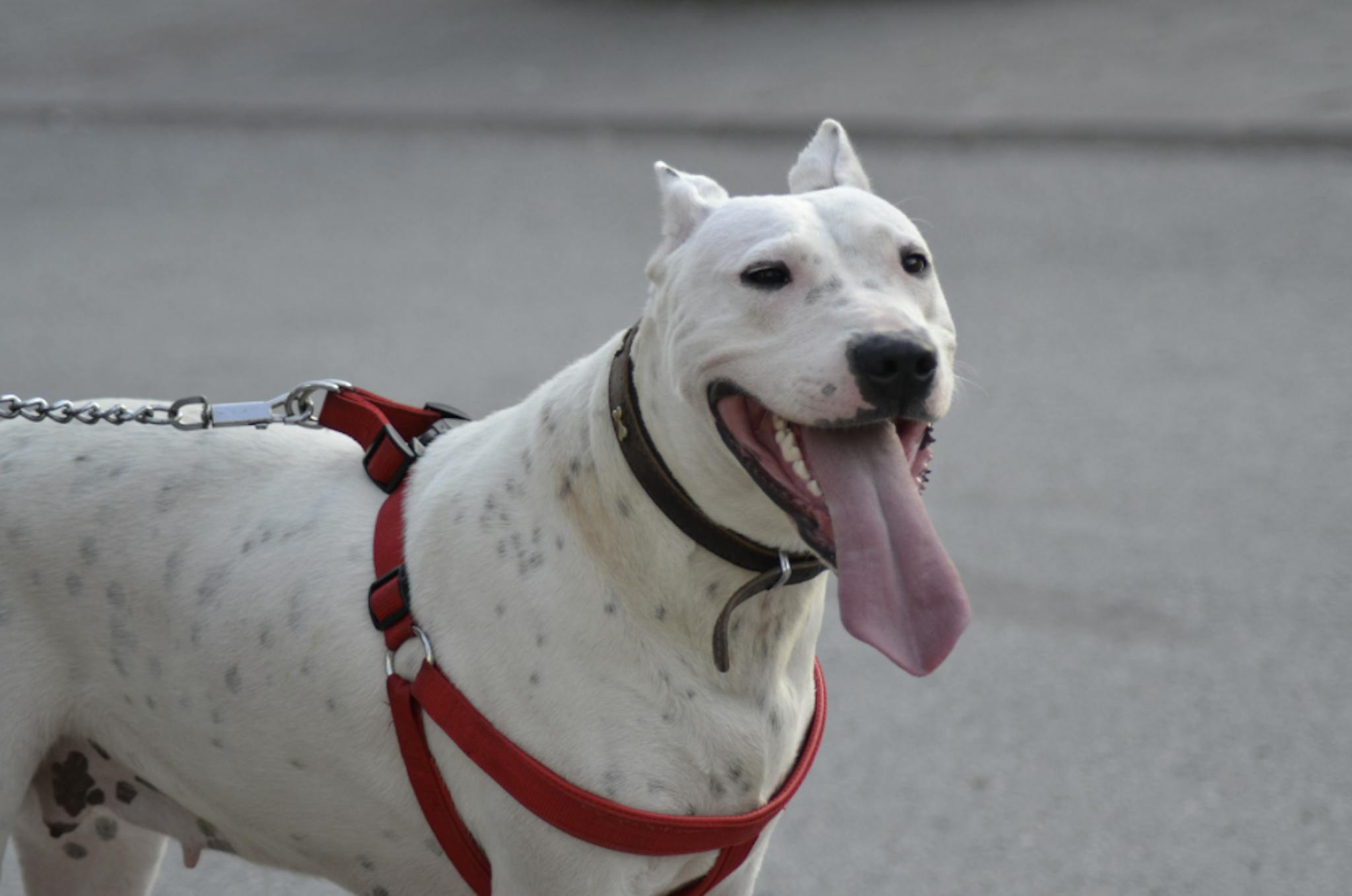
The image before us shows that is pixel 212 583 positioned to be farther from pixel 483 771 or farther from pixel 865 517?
pixel 865 517

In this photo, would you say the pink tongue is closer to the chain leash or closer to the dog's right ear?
the dog's right ear

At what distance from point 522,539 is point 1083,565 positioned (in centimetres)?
277

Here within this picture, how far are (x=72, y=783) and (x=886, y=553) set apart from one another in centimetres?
150

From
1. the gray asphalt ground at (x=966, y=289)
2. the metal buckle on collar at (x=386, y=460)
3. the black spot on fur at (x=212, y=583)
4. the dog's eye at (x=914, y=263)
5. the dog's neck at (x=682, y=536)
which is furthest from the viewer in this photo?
the gray asphalt ground at (x=966, y=289)

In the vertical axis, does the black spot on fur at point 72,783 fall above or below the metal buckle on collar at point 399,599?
below

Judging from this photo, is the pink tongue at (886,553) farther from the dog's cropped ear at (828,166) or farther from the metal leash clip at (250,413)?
the metal leash clip at (250,413)

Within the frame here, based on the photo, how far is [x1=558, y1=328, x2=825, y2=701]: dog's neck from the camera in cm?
223

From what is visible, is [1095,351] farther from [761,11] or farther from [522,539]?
[761,11]

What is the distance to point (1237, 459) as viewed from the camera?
17.4 ft

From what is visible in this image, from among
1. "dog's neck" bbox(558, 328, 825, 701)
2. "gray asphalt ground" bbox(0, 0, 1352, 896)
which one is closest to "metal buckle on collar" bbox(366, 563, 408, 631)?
"dog's neck" bbox(558, 328, 825, 701)

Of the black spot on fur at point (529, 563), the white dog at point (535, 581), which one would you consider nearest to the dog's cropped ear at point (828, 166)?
the white dog at point (535, 581)

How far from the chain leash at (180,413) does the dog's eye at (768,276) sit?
2.70ft

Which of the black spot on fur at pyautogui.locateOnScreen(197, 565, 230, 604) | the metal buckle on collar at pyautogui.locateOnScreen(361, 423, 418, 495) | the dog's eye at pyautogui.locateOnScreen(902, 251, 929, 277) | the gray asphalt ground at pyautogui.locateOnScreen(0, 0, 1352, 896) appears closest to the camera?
the dog's eye at pyautogui.locateOnScreen(902, 251, 929, 277)

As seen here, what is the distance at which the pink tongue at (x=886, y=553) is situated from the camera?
7.02 feet
